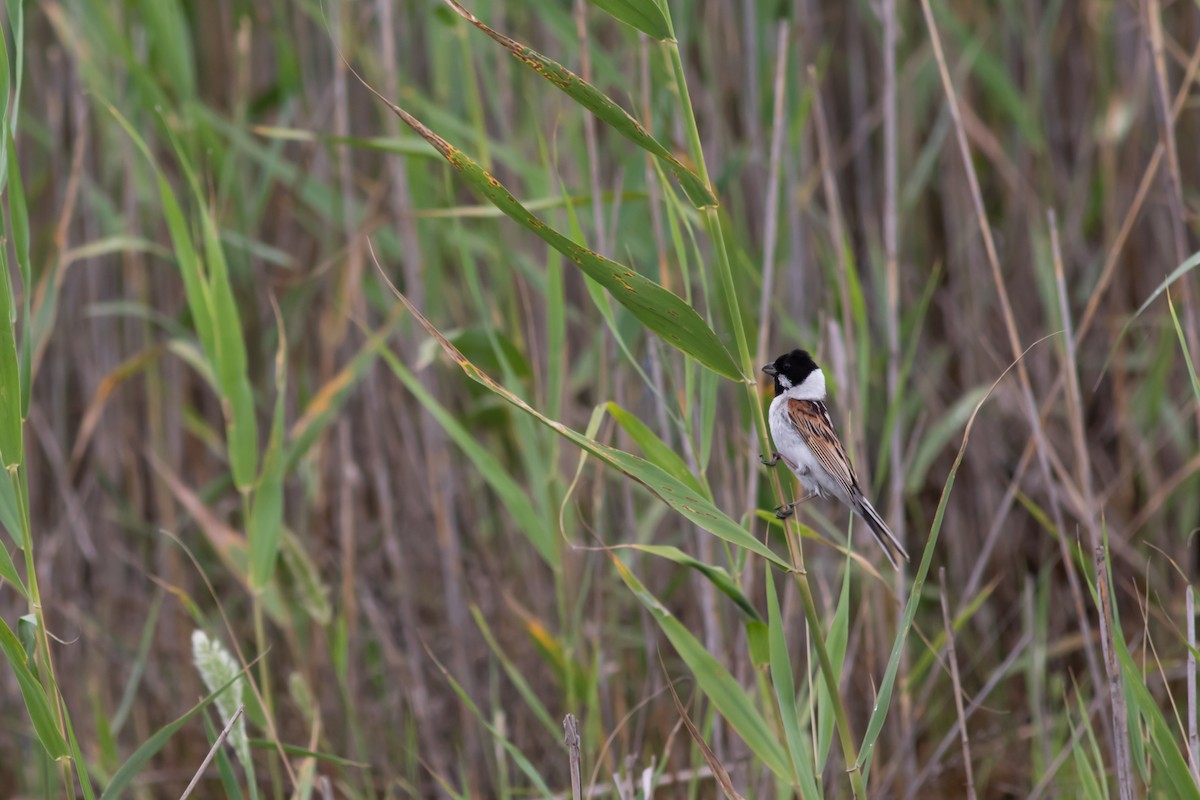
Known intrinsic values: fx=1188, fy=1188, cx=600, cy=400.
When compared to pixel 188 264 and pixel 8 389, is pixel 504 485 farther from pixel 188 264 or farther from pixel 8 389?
pixel 8 389

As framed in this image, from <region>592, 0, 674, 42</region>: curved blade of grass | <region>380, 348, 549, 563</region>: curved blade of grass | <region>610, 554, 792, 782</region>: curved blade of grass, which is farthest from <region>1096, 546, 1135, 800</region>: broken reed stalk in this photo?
<region>380, 348, 549, 563</region>: curved blade of grass

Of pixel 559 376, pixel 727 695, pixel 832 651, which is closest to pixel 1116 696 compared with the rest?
pixel 832 651

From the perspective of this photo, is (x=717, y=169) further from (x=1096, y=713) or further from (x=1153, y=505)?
(x=1096, y=713)

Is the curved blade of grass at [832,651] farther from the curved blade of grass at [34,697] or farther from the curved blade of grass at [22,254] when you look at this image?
the curved blade of grass at [22,254]

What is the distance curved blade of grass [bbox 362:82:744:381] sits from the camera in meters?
1.25

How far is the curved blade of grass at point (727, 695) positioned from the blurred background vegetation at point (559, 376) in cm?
38

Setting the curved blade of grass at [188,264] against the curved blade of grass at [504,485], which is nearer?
the curved blade of grass at [188,264]

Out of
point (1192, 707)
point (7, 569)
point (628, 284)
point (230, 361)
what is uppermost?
point (628, 284)

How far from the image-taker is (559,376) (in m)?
2.11

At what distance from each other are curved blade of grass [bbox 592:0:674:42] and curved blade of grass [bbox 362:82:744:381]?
221mm

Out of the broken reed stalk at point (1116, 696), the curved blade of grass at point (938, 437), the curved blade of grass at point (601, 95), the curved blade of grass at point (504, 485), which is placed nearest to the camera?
the curved blade of grass at point (601, 95)

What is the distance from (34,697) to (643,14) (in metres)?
1.06

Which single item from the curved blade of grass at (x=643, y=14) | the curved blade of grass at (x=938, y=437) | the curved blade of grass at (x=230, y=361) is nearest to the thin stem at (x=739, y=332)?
the curved blade of grass at (x=643, y=14)

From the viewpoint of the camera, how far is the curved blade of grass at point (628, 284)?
1255 mm
